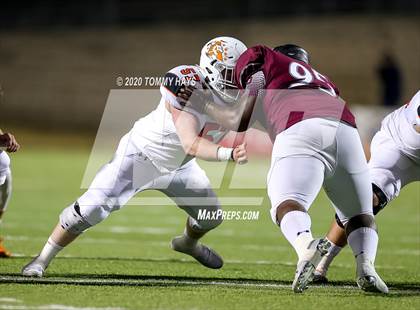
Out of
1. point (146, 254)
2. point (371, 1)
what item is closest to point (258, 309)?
point (146, 254)

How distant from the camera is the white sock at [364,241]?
5.04 metres

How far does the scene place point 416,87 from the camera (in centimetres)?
2459

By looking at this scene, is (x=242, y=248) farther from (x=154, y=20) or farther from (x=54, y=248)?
(x=154, y=20)

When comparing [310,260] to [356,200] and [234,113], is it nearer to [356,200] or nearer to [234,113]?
[356,200]

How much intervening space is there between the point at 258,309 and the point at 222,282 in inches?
45.2

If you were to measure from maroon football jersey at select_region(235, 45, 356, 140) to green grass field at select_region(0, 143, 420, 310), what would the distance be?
38.5 inches

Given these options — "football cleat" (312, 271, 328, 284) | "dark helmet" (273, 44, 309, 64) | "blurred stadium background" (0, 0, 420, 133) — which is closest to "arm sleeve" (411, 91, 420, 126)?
"dark helmet" (273, 44, 309, 64)

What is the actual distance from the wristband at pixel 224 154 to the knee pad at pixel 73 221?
1076 mm

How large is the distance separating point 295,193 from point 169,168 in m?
1.42

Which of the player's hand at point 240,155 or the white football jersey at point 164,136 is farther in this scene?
the white football jersey at point 164,136

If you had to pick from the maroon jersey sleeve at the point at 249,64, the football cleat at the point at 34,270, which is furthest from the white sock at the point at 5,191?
the maroon jersey sleeve at the point at 249,64

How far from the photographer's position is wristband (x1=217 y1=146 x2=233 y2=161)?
5004mm

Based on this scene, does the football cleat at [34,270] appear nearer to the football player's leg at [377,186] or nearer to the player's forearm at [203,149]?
the player's forearm at [203,149]

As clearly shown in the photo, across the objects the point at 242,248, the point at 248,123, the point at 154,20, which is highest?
the point at 248,123
